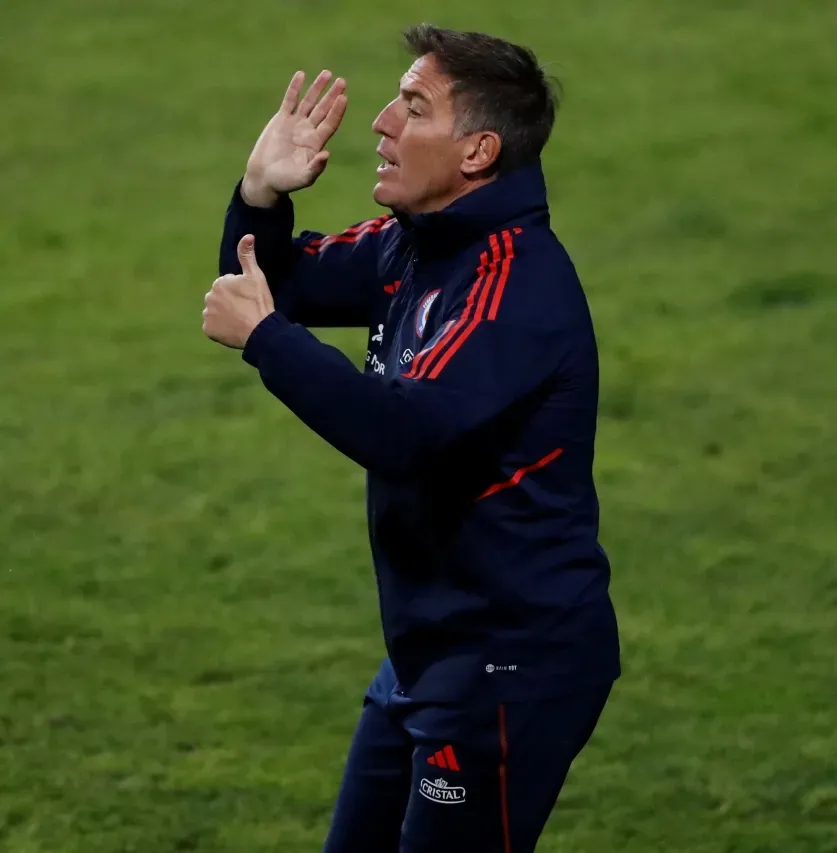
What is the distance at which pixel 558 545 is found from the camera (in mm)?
3129

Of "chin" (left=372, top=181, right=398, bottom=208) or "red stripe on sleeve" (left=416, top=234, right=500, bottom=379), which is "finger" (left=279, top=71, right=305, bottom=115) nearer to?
"chin" (left=372, top=181, right=398, bottom=208)

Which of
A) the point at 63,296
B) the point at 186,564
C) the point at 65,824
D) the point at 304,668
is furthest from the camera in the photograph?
the point at 63,296

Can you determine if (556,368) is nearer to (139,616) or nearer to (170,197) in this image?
(139,616)

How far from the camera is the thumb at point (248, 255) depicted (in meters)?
3.08

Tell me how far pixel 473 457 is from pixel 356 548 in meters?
3.18

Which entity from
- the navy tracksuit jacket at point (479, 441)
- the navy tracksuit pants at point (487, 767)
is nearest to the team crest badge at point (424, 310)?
the navy tracksuit jacket at point (479, 441)

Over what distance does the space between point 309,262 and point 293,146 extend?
23 cm

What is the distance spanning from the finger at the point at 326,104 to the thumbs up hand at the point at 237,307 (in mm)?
494

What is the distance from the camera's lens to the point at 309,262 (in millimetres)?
3504

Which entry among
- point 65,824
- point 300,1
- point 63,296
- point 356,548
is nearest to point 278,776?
point 65,824

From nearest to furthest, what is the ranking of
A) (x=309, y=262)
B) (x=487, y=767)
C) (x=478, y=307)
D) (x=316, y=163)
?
1. (x=478, y=307)
2. (x=487, y=767)
3. (x=316, y=163)
4. (x=309, y=262)

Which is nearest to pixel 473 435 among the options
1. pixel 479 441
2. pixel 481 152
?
pixel 479 441

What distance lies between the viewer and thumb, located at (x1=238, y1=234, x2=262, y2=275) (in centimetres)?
308

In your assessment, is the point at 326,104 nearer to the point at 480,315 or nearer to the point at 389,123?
the point at 389,123
